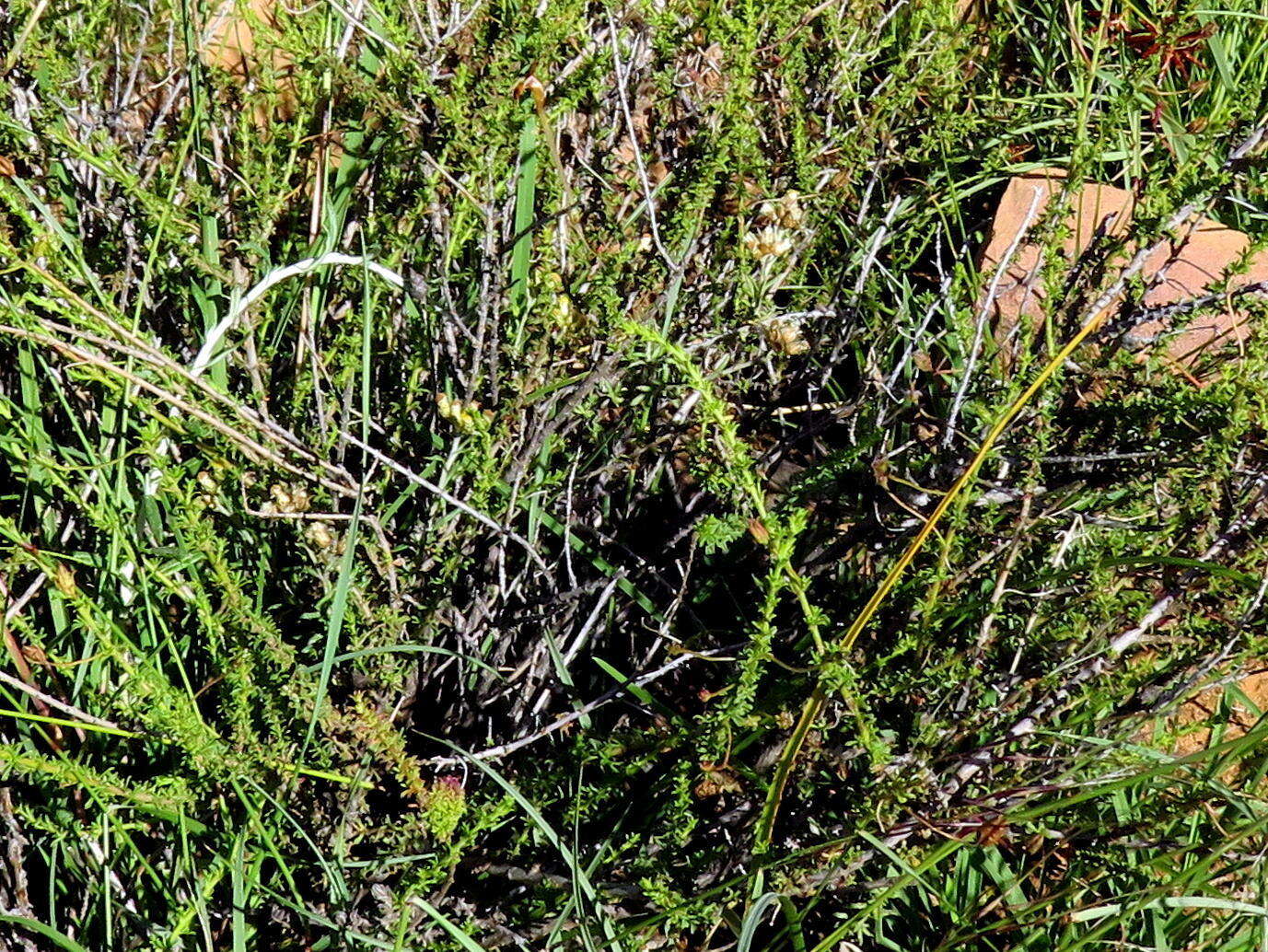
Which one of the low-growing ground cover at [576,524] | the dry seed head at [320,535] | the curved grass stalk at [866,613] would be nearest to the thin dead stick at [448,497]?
the low-growing ground cover at [576,524]

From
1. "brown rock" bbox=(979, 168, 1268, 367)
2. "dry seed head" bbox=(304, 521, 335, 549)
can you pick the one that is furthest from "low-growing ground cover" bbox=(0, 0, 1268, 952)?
"brown rock" bbox=(979, 168, 1268, 367)

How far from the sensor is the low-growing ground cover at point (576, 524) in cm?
160

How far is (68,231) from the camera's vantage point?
198 cm

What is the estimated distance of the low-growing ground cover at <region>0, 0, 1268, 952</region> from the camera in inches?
63.0

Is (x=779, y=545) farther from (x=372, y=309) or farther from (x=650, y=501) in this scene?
(x=372, y=309)

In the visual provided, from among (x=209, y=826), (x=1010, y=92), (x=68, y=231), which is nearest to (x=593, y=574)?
(x=209, y=826)

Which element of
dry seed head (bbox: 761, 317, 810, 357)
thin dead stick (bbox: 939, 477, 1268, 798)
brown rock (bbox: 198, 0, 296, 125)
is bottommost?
thin dead stick (bbox: 939, 477, 1268, 798)

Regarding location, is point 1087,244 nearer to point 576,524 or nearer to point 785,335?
point 785,335

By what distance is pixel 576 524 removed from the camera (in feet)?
6.36

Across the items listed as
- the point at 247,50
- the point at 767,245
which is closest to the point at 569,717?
the point at 767,245

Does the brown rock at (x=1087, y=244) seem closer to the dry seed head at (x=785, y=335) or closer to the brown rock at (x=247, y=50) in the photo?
the dry seed head at (x=785, y=335)

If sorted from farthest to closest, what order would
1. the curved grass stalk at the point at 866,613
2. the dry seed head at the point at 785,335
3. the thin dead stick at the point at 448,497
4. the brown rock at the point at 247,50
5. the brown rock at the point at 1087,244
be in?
the brown rock at the point at 1087,244 → the brown rock at the point at 247,50 → the dry seed head at the point at 785,335 → the thin dead stick at the point at 448,497 → the curved grass stalk at the point at 866,613

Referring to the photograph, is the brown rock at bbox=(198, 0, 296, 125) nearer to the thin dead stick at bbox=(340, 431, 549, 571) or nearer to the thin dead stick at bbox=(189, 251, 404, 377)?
the thin dead stick at bbox=(189, 251, 404, 377)

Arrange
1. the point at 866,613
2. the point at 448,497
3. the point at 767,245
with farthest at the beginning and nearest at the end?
the point at 767,245 → the point at 448,497 → the point at 866,613
